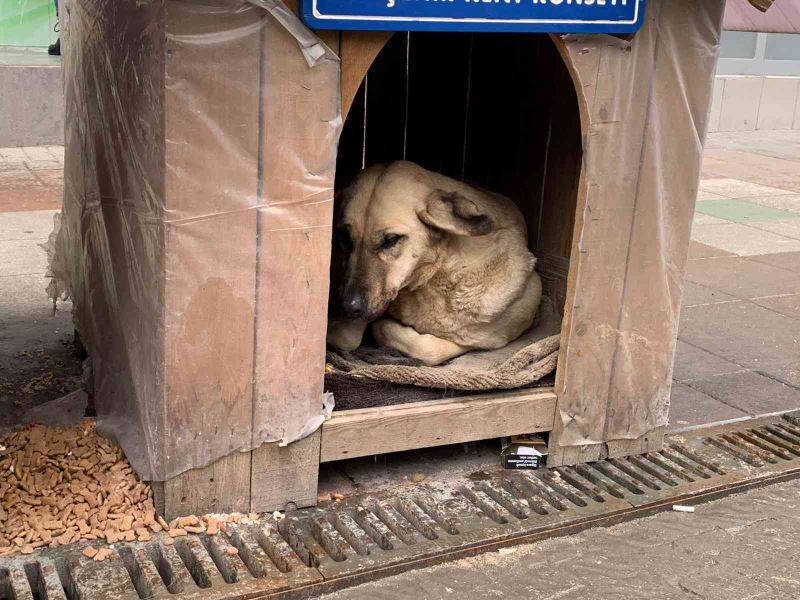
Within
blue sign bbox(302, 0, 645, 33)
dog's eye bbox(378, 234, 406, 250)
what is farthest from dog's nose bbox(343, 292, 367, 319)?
blue sign bbox(302, 0, 645, 33)

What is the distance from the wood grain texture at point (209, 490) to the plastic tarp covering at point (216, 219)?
0.15 ft

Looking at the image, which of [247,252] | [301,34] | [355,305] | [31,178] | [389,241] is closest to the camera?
[301,34]

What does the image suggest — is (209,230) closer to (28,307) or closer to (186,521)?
(186,521)

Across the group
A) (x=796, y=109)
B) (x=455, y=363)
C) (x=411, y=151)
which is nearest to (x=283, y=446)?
(x=455, y=363)

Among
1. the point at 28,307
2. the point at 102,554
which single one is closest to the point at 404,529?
the point at 102,554

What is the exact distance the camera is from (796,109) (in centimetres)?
1678

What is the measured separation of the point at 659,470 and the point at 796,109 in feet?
46.2

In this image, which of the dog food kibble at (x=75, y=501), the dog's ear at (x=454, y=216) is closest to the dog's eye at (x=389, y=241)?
the dog's ear at (x=454, y=216)

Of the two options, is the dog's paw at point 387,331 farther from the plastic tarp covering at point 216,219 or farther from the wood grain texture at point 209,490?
the wood grain texture at point 209,490

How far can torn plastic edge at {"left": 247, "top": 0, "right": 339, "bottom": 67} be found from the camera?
331cm

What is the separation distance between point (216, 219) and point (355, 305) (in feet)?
3.40

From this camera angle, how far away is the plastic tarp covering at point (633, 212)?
402 centimetres

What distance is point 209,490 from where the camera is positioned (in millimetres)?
3725

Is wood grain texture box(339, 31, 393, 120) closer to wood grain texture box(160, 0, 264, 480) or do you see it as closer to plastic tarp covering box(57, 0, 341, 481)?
plastic tarp covering box(57, 0, 341, 481)
